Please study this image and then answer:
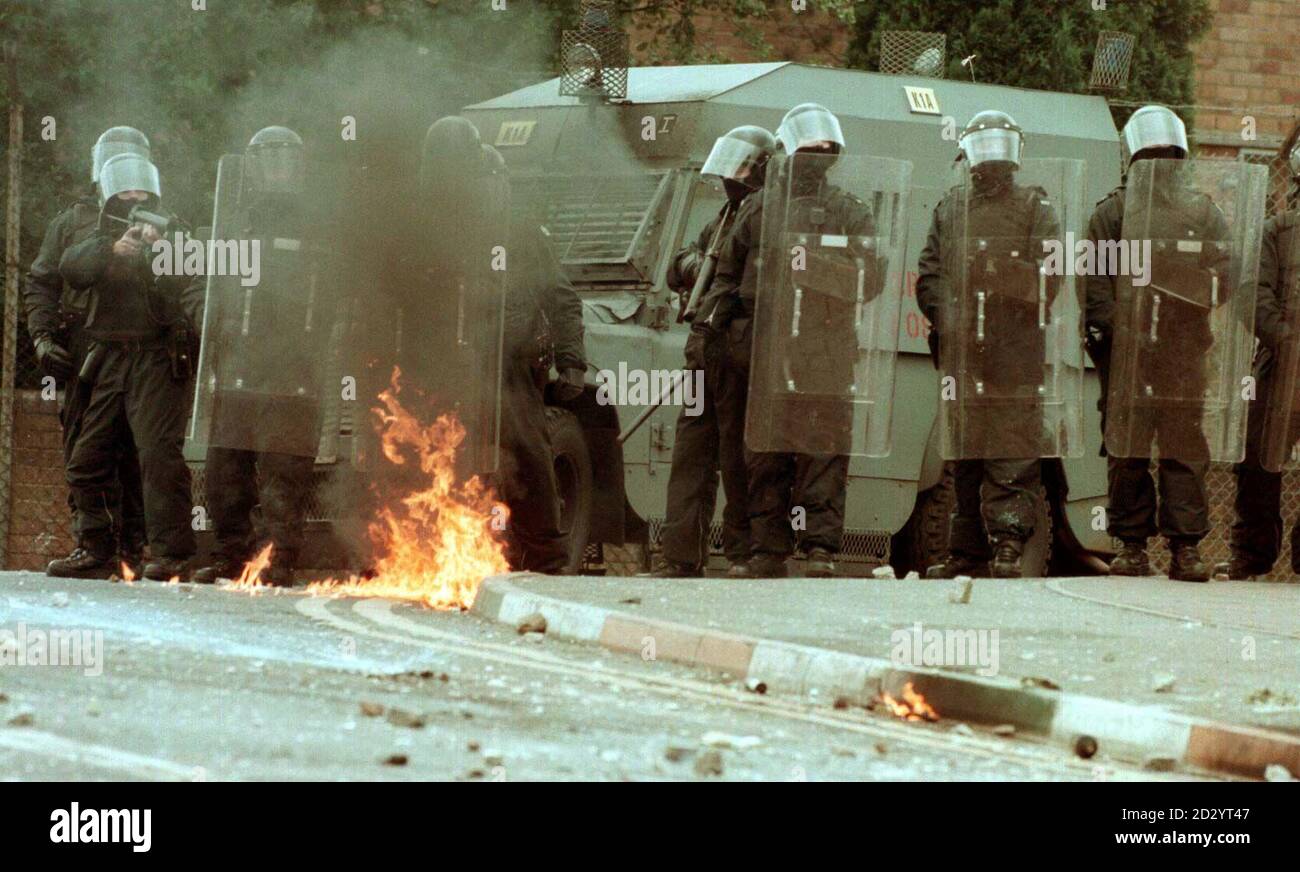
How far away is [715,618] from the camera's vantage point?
29.7 ft

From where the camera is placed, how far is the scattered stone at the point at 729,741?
6.43 meters

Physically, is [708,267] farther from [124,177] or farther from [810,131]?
[124,177]

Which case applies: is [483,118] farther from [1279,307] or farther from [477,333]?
[1279,307]

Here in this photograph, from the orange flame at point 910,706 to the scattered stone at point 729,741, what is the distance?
94 cm

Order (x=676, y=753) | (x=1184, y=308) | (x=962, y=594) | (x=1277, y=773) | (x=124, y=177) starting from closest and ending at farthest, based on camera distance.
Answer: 1. (x=676, y=753)
2. (x=1277, y=773)
3. (x=962, y=594)
4. (x=1184, y=308)
5. (x=124, y=177)

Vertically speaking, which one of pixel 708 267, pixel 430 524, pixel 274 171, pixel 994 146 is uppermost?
pixel 994 146

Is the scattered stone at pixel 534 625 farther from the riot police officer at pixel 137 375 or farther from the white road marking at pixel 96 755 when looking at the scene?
the white road marking at pixel 96 755

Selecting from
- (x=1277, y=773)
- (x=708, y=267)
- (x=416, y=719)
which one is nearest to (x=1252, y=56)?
(x=708, y=267)

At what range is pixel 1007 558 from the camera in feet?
38.3

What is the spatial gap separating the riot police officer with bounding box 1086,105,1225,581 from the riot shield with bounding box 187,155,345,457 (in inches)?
141

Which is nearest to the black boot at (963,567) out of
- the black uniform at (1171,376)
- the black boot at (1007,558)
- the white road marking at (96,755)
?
the black boot at (1007,558)

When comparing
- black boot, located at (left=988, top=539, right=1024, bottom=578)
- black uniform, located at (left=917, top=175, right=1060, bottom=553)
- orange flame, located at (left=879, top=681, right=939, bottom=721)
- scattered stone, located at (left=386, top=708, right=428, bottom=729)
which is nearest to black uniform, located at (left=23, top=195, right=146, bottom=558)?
black uniform, located at (left=917, top=175, right=1060, bottom=553)

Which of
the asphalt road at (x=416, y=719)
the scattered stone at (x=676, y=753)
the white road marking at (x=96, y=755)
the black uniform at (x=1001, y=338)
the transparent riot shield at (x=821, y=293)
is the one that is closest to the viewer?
the white road marking at (x=96, y=755)

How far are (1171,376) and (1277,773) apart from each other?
17.6 ft
